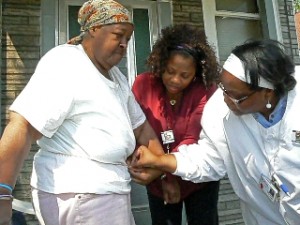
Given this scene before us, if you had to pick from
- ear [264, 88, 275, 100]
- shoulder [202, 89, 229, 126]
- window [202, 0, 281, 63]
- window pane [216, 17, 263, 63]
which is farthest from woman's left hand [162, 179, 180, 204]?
window pane [216, 17, 263, 63]

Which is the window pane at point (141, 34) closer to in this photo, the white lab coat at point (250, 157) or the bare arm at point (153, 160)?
the white lab coat at point (250, 157)

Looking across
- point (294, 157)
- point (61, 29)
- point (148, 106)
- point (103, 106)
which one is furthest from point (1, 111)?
point (294, 157)

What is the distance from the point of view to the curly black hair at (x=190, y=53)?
105 inches

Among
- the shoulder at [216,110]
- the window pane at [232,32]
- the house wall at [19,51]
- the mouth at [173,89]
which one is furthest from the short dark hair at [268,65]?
the window pane at [232,32]

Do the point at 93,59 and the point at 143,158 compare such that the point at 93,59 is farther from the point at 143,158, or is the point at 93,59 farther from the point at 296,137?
the point at 296,137

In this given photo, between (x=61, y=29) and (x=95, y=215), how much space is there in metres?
2.94

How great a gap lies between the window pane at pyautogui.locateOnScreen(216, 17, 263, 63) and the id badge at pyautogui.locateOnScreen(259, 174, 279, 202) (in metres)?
3.29

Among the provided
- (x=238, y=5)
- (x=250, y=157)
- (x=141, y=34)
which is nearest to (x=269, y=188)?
(x=250, y=157)

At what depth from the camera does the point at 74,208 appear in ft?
5.88

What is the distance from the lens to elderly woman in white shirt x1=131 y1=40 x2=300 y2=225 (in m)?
2.07

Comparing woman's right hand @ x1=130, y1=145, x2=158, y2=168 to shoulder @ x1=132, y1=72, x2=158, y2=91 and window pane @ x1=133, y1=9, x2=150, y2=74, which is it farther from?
window pane @ x1=133, y1=9, x2=150, y2=74

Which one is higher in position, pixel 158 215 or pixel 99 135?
pixel 99 135

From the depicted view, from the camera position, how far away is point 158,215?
9.19ft

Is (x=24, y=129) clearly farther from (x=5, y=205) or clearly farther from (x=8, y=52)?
(x=8, y=52)
